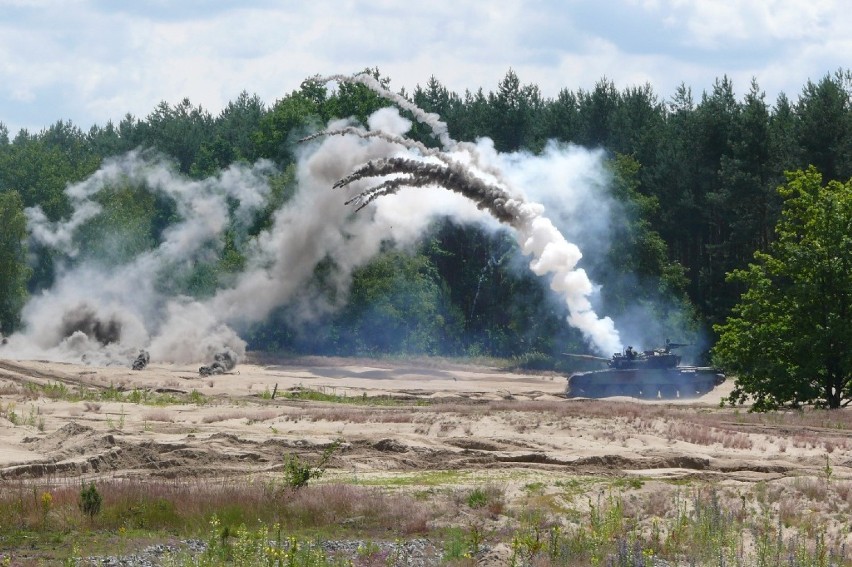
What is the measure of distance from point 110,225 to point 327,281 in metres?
16.7

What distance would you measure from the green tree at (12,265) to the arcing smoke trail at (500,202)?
23.9 meters

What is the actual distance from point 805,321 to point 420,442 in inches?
709

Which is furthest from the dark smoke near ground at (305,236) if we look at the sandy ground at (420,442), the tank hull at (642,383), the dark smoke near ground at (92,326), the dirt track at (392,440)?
the dirt track at (392,440)

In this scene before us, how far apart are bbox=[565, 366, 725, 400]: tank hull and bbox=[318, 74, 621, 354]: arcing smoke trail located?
8.67 feet

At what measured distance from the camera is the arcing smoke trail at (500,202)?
54.4 meters

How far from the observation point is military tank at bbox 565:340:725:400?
185ft

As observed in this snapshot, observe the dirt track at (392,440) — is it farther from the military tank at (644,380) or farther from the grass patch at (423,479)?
the military tank at (644,380)

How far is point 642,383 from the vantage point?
185 feet

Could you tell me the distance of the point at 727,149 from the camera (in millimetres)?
79625

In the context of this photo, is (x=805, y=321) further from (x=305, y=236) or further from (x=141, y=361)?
(x=305, y=236)

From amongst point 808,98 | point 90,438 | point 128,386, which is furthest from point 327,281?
point 90,438

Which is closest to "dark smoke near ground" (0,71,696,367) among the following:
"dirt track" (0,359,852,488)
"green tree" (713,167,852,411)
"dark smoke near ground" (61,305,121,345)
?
"dark smoke near ground" (61,305,121,345)

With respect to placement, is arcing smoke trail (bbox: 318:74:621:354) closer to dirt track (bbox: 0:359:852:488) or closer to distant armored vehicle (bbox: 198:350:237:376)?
distant armored vehicle (bbox: 198:350:237:376)

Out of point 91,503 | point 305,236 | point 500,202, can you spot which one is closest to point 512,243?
point 305,236
